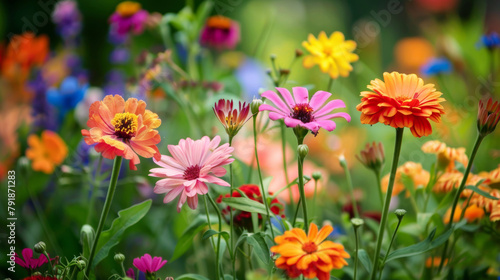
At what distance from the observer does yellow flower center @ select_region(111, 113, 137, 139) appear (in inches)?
13.0

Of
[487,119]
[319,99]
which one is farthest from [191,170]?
[487,119]

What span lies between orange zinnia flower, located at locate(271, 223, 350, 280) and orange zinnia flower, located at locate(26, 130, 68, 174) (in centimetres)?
38

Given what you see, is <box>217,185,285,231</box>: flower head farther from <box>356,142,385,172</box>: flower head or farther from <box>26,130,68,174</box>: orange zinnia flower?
<box>26,130,68,174</box>: orange zinnia flower

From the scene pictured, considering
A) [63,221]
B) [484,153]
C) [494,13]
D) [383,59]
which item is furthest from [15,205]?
[494,13]

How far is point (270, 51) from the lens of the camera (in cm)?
129

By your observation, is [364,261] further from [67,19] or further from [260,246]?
[67,19]

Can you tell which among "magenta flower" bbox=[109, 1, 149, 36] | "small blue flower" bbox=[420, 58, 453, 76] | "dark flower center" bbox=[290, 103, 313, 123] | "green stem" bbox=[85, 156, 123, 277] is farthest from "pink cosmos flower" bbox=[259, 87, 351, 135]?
"small blue flower" bbox=[420, 58, 453, 76]

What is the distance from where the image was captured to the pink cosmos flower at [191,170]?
1.05 feet

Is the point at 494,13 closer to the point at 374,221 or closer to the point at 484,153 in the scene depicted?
the point at 484,153

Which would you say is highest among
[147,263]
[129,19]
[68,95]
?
[129,19]

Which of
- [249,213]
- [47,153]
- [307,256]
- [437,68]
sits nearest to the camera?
[307,256]

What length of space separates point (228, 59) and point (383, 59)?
2.43 ft

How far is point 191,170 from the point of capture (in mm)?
343

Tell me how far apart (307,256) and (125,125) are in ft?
0.49
